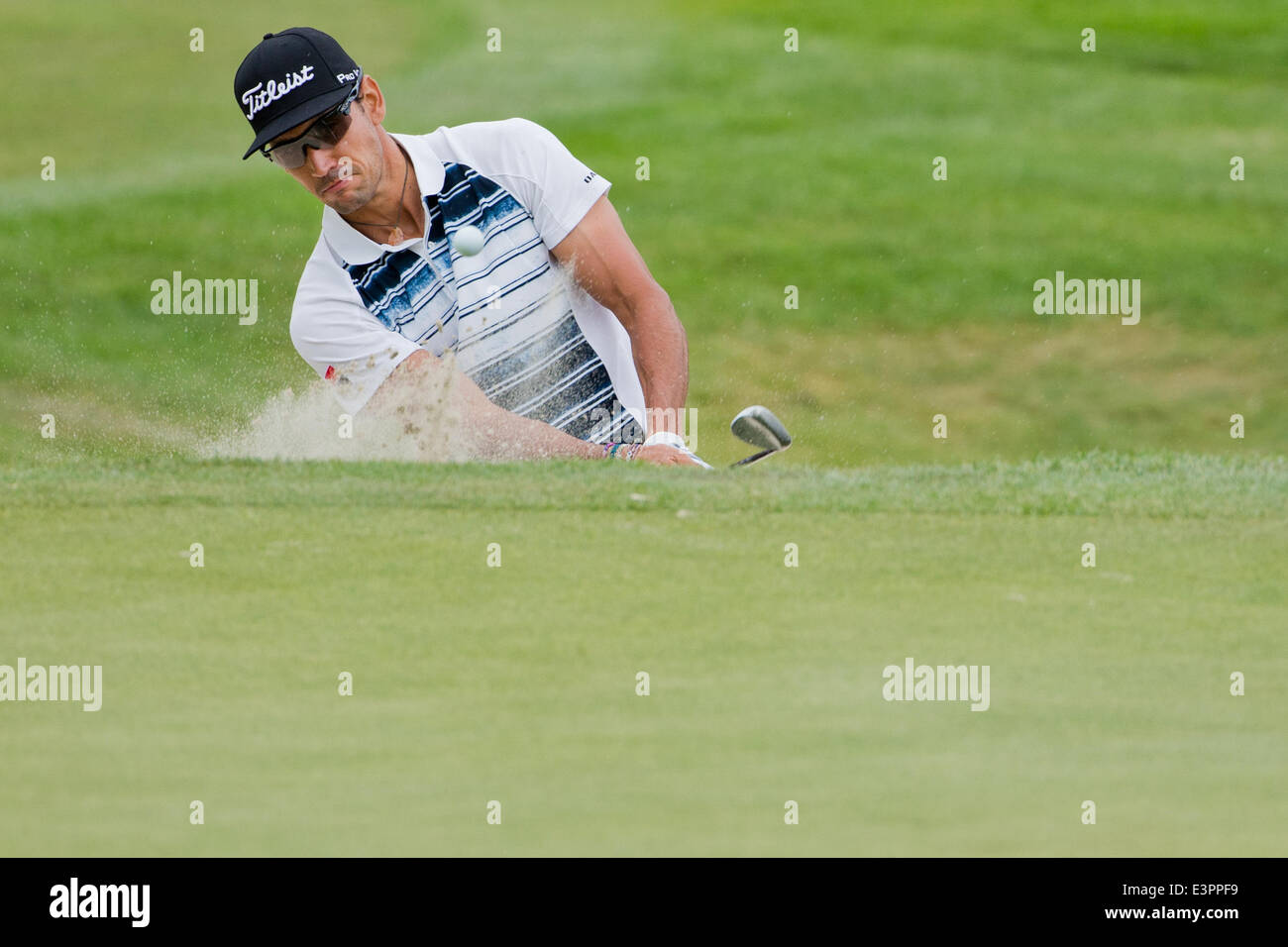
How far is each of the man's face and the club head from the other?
1348mm

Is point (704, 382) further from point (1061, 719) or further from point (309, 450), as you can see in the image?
point (1061, 719)

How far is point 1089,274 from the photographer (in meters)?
16.7

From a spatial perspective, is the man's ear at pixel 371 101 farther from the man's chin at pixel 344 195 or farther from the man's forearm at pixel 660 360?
the man's forearm at pixel 660 360

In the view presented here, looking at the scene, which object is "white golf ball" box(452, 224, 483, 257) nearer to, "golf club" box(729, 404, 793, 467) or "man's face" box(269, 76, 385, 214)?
"man's face" box(269, 76, 385, 214)

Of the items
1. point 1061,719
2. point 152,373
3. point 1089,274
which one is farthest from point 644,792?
point 1089,274

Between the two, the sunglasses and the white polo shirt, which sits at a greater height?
the sunglasses

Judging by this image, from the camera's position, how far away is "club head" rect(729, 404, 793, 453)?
20.5 ft

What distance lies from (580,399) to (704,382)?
303 inches

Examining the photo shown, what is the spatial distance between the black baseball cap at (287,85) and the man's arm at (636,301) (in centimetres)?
87

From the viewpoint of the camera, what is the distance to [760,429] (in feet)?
20.5

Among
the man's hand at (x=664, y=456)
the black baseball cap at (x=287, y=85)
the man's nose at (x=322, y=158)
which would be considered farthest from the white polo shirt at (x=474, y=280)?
the man's hand at (x=664, y=456)

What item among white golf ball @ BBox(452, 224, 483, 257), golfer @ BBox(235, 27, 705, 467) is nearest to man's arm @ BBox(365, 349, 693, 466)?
golfer @ BBox(235, 27, 705, 467)

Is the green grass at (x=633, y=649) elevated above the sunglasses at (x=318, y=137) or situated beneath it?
situated beneath

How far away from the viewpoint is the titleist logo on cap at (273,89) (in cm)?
612
